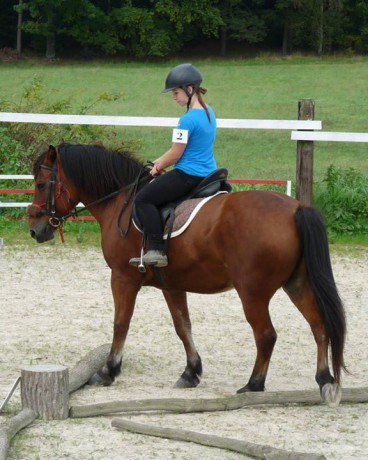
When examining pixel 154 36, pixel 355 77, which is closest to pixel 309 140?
pixel 355 77

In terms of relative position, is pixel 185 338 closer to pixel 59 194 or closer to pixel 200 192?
pixel 200 192

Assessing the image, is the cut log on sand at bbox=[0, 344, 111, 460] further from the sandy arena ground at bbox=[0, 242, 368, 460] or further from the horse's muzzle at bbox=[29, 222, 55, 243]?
the horse's muzzle at bbox=[29, 222, 55, 243]

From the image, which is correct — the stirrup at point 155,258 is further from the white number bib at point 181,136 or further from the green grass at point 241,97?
the green grass at point 241,97

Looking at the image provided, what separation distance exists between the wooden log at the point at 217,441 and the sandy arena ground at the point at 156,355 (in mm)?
39

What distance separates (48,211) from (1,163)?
21.6 feet

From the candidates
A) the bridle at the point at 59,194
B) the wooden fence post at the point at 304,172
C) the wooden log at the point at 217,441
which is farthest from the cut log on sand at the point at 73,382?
the wooden fence post at the point at 304,172

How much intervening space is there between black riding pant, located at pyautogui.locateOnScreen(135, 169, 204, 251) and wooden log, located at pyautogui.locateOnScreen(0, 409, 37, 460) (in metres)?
1.44

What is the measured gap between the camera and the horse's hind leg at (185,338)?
674cm

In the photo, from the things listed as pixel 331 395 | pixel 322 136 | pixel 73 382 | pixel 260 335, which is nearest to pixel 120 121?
pixel 322 136

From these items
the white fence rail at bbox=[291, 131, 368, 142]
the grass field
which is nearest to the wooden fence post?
the white fence rail at bbox=[291, 131, 368, 142]

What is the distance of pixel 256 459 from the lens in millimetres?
5008

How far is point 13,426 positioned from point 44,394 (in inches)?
16.0

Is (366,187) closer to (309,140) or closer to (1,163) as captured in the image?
(309,140)

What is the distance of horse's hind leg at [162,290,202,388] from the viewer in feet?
22.1
